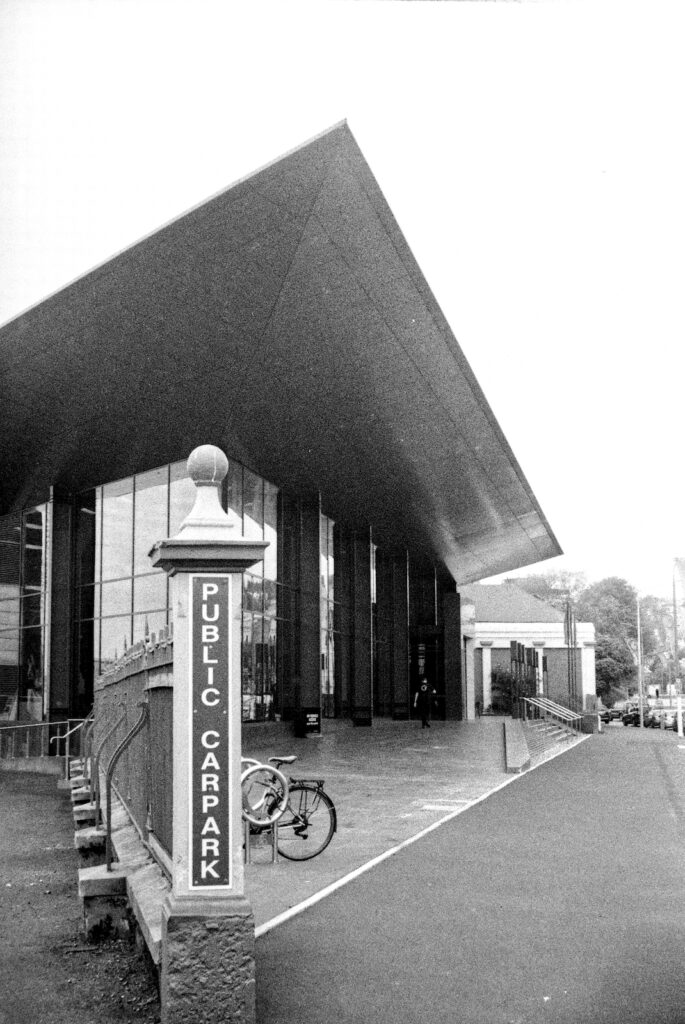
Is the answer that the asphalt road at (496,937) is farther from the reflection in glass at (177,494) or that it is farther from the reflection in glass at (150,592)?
the reflection in glass at (177,494)

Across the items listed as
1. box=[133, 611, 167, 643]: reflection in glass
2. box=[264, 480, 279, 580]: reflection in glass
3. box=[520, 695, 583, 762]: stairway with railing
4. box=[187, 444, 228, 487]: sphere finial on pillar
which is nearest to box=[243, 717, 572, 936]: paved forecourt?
box=[520, 695, 583, 762]: stairway with railing

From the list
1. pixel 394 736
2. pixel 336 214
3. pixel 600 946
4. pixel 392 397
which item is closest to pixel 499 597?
pixel 394 736

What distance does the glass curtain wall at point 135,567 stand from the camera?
24.0 meters

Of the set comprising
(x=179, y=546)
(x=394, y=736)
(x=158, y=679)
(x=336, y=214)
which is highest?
(x=336, y=214)

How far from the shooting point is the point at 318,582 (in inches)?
1145

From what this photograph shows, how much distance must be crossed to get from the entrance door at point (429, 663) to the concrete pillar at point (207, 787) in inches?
1546

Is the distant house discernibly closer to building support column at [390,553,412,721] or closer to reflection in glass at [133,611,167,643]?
building support column at [390,553,412,721]

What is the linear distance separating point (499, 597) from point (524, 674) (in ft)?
120

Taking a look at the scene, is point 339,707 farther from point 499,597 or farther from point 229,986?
point 499,597

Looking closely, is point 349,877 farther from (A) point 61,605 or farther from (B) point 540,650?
(B) point 540,650

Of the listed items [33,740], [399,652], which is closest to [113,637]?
[33,740]

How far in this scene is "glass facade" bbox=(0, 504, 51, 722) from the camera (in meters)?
25.4

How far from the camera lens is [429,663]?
44.5 metres

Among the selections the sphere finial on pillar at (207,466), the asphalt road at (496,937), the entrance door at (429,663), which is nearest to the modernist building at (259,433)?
the entrance door at (429,663)
